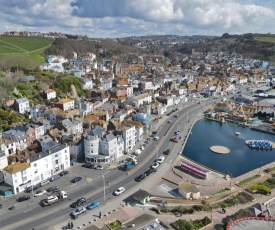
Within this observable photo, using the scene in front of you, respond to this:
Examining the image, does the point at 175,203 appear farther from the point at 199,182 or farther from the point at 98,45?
the point at 98,45

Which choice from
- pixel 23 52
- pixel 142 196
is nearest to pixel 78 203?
pixel 142 196

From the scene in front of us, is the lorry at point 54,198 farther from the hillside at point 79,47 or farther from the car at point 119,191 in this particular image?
the hillside at point 79,47

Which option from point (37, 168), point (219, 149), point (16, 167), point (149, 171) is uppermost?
point (16, 167)

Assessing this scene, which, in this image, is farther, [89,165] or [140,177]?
[89,165]

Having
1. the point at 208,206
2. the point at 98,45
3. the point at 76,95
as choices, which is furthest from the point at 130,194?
the point at 98,45

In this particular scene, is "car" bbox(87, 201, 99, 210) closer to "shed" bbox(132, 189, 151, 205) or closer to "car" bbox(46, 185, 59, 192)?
"shed" bbox(132, 189, 151, 205)

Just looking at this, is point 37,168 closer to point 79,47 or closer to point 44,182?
point 44,182
